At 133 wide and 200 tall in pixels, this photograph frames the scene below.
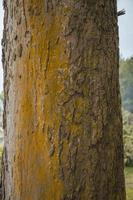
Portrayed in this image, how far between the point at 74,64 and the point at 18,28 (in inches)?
8.8

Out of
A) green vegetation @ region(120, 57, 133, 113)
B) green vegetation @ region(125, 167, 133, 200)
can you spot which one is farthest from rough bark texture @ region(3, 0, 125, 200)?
green vegetation @ region(120, 57, 133, 113)

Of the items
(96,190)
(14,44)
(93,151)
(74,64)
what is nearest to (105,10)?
(74,64)

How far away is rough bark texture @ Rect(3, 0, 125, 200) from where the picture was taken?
1038mm

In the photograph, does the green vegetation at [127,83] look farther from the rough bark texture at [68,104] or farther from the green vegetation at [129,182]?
the rough bark texture at [68,104]

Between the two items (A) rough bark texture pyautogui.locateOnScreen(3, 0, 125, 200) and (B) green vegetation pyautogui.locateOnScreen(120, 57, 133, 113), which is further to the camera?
(B) green vegetation pyautogui.locateOnScreen(120, 57, 133, 113)

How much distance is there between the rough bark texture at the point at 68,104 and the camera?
1.04 metres

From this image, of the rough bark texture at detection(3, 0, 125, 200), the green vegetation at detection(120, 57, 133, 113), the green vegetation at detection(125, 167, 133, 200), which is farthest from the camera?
the green vegetation at detection(120, 57, 133, 113)

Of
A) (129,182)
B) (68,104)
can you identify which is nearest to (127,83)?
(129,182)

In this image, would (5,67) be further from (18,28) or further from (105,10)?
(105,10)

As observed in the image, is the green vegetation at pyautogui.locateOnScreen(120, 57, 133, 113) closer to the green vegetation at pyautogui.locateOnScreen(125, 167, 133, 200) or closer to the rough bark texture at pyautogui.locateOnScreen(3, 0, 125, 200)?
the green vegetation at pyautogui.locateOnScreen(125, 167, 133, 200)

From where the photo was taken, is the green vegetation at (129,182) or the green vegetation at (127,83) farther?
the green vegetation at (127,83)

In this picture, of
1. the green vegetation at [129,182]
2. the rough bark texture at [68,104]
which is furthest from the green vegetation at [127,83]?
the rough bark texture at [68,104]

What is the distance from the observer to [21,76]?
43.3 inches

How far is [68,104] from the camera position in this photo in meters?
1.05
